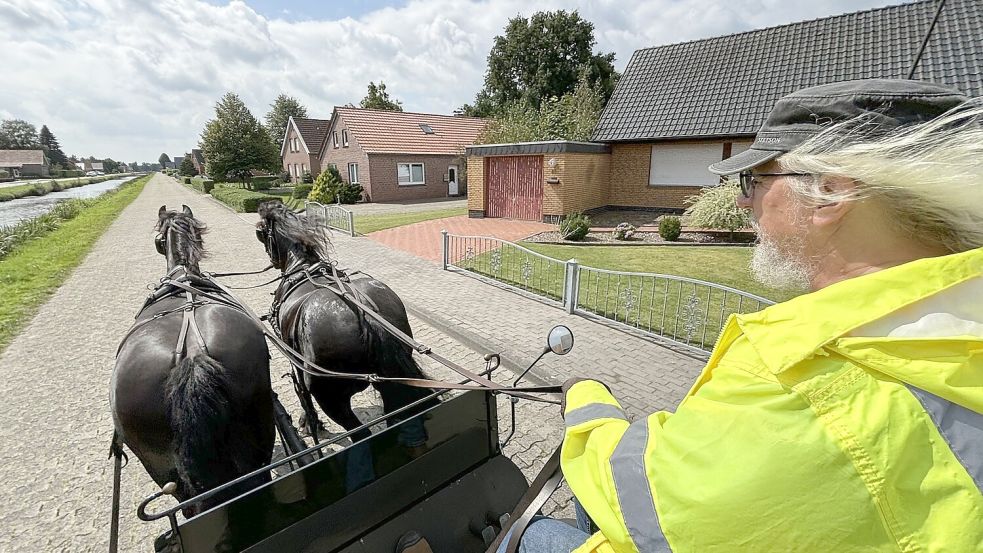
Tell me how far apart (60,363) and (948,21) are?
22.7 m

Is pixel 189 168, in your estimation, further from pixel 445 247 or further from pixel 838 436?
pixel 838 436

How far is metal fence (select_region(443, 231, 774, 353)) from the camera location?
18.0 ft

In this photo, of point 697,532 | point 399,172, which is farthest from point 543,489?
point 399,172

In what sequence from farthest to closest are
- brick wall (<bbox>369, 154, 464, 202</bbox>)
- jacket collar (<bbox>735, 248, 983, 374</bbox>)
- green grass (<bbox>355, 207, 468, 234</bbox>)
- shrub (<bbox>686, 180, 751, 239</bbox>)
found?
brick wall (<bbox>369, 154, 464, 202</bbox>)
green grass (<bbox>355, 207, 468, 234</bbox>)
shrub (<bbox>686, 180, 751, 239</bbox>)
jacket collar (<bbox>735, 248, 983, 374</bbox>)

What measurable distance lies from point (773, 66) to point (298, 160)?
37.9 m

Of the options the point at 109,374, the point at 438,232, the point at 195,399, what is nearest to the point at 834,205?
the point at 195,399

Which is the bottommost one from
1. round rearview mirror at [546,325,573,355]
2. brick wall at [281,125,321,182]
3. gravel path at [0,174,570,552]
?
gravel path at [0,174,570,552]

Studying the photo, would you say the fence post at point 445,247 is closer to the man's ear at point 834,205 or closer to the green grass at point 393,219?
the green grass at point 393,219

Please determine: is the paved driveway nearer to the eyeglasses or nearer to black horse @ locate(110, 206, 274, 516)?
black horse @ locate(110, 206, 274, 516)

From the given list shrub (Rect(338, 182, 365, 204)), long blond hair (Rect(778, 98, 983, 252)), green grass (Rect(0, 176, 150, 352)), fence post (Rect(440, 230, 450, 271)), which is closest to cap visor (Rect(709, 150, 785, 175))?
long blond hair (Rect(778, 98, 983, 252))

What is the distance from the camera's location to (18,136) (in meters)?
100

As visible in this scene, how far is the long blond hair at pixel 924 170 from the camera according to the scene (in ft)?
2.94

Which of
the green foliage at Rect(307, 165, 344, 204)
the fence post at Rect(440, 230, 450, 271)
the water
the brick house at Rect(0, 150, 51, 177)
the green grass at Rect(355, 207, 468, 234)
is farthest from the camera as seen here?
the brick house at Rect(0, 150, 51, 177)

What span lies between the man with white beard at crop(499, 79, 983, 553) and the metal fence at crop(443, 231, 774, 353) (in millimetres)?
3674
